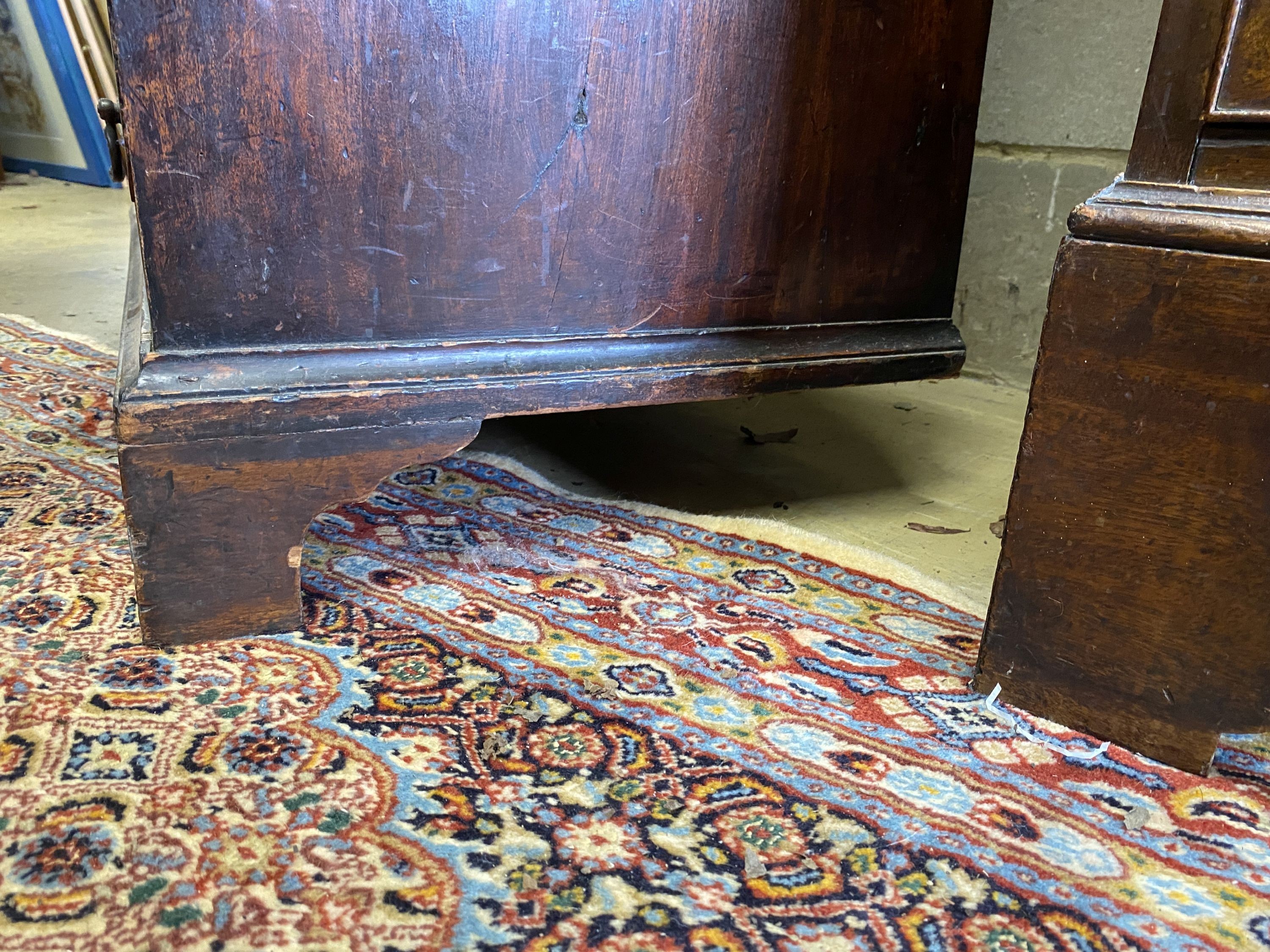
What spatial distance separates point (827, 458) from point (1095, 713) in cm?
93

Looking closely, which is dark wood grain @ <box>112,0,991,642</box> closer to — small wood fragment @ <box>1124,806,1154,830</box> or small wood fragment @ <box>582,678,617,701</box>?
small wood fragment @ <box>582,678,617,701</box>

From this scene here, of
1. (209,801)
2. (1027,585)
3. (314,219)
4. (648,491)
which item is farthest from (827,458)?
(209,801)

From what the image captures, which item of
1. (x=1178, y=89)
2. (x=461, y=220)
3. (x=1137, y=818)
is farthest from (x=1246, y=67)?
(x=461, y=220)

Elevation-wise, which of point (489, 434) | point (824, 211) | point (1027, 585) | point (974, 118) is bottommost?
point (489, 434)

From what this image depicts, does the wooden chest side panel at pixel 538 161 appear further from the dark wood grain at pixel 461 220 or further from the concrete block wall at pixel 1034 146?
the concrete block wall at pixel 1034 146

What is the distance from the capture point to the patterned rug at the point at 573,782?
81cm

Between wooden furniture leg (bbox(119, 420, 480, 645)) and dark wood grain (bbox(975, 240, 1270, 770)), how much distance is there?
2.13 feet

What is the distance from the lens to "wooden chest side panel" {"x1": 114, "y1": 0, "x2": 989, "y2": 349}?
1.07 metres

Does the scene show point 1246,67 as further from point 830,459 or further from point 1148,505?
point 830,459

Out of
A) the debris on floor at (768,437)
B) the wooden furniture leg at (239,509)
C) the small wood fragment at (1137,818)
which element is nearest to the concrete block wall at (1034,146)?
the debris on floor at (768,437)

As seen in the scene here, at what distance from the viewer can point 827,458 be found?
1952 millimetres

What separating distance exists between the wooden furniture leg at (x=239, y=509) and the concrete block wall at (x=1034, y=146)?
1.52 metres

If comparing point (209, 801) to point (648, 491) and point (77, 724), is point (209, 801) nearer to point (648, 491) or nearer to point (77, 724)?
point (77, 724)

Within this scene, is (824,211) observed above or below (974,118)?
below
